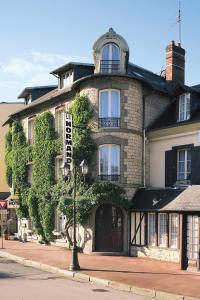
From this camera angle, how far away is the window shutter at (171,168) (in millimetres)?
22328

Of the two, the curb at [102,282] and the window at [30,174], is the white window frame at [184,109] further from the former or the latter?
the window at [30,174]

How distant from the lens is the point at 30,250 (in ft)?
77.4

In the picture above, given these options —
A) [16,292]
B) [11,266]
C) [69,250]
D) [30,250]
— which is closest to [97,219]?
[69,250]

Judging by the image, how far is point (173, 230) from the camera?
20078mm

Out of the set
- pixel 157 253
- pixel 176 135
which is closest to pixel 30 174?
pixel 176 135

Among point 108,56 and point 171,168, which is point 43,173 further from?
point 171,168

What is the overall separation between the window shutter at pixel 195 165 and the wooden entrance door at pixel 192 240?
9.34 ft

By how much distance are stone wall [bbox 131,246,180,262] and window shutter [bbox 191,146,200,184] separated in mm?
3311

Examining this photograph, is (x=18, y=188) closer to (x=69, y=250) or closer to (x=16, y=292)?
(x=69, y=250)

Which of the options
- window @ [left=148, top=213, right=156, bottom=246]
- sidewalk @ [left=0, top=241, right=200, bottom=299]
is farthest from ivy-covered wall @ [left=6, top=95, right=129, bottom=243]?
sidewalk @ [left=0, top=241, right=200, bottom=299]

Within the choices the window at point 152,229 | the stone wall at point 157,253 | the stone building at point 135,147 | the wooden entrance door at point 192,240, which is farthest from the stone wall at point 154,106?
the wooden entrance door at point 192,240

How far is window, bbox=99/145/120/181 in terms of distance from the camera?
22812 mm

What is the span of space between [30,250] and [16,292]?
11.1 meters

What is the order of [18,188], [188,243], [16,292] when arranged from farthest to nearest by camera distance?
[18,188] → [188,243] → [16,292]
